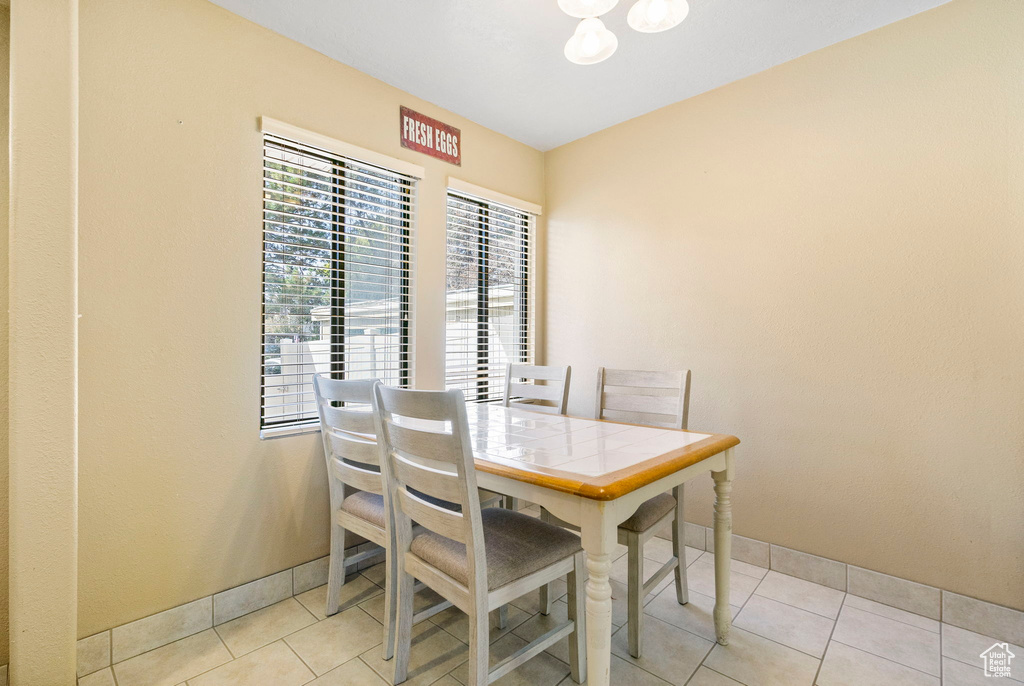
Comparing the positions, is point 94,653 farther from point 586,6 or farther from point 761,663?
point 586,6

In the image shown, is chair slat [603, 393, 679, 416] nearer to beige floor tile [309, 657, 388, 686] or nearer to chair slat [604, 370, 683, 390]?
chair slat [604, 370, 683, 390]

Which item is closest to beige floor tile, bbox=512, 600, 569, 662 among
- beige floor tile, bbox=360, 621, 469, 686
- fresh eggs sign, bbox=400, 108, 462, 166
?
beige floor tile, bbox=360, 621, 469, 686

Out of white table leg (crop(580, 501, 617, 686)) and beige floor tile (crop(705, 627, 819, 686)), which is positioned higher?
white table leg (crop(580, 501, 617, 686))

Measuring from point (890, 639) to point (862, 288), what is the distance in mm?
1441

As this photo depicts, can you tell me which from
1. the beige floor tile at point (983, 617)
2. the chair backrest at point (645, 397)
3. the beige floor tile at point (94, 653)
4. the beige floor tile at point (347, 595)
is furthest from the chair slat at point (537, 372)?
the beige floor tile at point (94, 653)

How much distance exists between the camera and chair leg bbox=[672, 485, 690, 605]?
6.35ft

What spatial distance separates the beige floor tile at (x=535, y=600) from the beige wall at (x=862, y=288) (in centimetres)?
98

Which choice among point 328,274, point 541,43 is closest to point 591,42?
point 541,43

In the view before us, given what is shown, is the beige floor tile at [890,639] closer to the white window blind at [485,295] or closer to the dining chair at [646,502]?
the dining chair at [646,502]

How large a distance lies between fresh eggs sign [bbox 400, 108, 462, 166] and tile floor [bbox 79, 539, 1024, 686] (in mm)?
2344

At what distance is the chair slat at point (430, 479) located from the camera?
4.16 feet

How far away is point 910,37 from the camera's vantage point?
199 centimetres

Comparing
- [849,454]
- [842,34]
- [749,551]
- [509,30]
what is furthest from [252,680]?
[842,34]

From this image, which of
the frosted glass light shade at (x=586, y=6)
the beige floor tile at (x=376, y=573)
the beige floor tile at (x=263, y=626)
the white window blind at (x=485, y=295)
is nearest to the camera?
the frosted glass light shade at (x=586, y=6)
